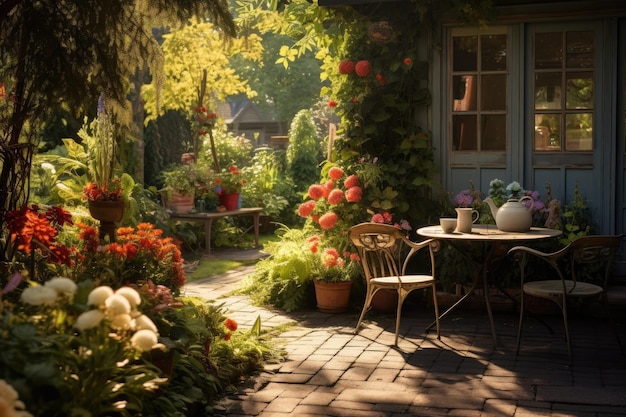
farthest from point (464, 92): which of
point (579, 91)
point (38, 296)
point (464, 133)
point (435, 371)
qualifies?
point (38, 296)

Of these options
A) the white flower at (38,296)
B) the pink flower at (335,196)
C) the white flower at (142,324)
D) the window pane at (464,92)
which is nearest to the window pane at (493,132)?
the window pane at (464,92)

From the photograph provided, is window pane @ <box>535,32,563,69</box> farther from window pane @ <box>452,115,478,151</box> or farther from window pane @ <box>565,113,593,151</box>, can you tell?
window pane @ <box>452,115,478,151</box>

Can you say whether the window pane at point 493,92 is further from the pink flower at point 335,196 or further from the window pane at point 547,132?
the pink flower at point 335,196

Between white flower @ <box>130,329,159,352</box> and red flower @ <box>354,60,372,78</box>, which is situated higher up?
red flower @ <box>354,60,372,78</box>

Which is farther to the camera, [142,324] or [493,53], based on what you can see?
[493,53]

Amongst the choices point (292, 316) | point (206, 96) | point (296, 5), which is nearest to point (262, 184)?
point (206, 96)

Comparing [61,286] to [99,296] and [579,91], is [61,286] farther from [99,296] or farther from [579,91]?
[579,91]

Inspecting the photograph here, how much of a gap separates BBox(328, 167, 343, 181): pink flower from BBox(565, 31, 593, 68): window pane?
2.22 m

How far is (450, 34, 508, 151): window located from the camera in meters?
7.83

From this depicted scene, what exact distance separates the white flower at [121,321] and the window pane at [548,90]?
549 centimetres

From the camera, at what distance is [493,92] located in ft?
25.8

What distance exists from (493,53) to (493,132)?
2.33 feet

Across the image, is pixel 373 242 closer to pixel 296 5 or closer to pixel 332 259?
pixel 332 259

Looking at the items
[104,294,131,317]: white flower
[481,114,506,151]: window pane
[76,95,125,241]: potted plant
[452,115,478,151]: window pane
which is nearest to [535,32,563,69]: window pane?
[481,114,506,151]: window pane
